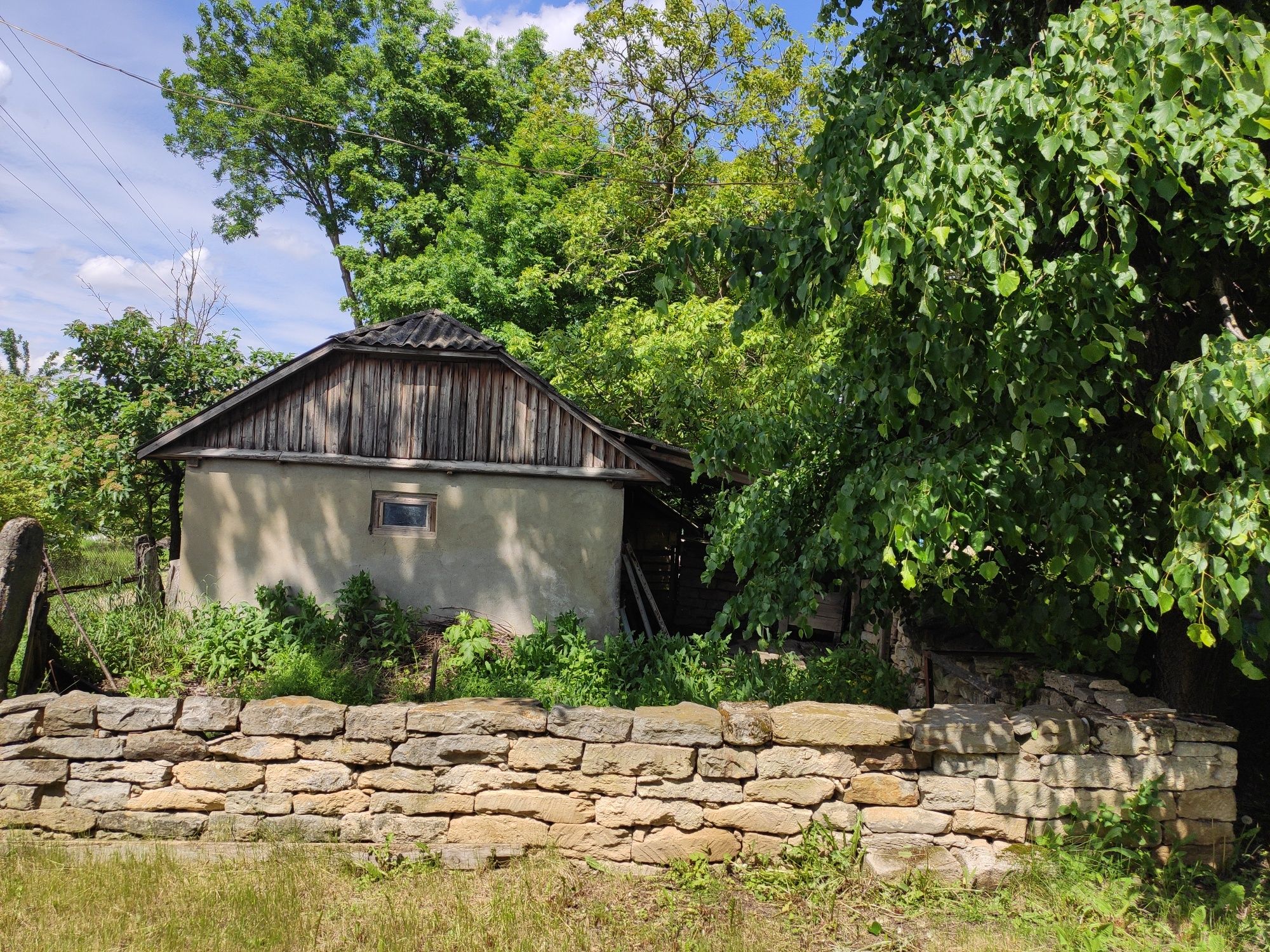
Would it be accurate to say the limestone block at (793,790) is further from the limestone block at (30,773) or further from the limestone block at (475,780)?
the limestone block at (30,773)

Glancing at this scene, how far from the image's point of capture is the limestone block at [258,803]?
14.6 ft

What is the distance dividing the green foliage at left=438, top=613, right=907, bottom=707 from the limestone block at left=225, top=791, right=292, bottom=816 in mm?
3506

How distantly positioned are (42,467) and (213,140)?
16782 mm

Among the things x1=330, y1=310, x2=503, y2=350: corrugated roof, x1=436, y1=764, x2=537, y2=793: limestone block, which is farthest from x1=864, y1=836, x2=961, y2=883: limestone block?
x1=330, y1=310, x2=503, y2=350: corrugated roof

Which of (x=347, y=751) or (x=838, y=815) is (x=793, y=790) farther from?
(x=347, y=751)

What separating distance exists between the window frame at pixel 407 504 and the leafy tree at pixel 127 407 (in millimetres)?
4728

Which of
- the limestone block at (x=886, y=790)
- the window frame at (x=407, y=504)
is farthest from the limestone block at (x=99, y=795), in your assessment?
the window frame at (x=407, y=504)

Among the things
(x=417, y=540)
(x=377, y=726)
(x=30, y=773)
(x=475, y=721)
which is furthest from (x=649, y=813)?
(x=417, y=540)

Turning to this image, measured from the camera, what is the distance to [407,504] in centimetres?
1052

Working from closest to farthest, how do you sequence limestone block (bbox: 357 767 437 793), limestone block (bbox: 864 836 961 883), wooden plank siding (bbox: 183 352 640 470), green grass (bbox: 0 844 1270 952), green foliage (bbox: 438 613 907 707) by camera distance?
green grass (bbox: 0 844 1270 952) < limestone block (bbox: 864 836 961 883) < limestone block (bbox: 357 767 437 793) < green foliage (bbox: 438 613 907 707) < wooden plank siding (bbox: 183 352 640 470)

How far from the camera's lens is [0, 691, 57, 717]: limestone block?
458 cm

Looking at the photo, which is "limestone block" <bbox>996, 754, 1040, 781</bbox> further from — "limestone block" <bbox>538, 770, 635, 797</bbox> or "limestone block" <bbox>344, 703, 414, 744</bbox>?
"limestone block" <bbox>344, 703, 414, 744</bbox>

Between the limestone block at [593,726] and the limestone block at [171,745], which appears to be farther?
the limestone block at [171,745]

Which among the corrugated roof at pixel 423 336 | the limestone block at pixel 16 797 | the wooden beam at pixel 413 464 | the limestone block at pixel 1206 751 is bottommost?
the limestone block at pixel 16 797
